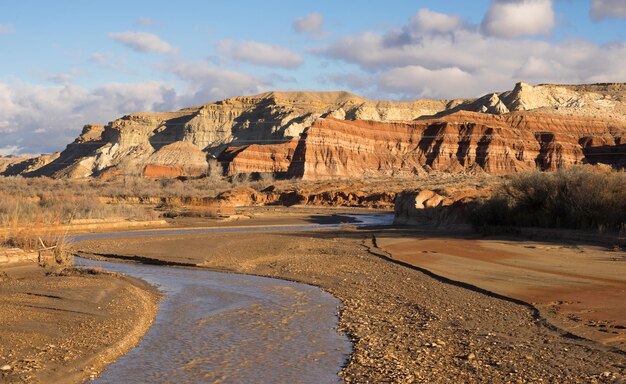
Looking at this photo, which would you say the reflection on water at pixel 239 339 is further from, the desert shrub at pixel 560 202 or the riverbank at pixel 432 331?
the desert shrub at pixel 560 202

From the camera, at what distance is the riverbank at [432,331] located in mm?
7797

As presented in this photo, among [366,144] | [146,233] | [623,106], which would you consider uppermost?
[623,106]

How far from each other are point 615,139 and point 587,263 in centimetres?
8744

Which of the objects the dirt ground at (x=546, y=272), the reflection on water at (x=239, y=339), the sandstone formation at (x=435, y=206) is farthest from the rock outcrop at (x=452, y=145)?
the reflection on water at (x=239, y=339)

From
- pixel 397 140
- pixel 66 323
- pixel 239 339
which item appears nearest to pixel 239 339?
pixel 239 339

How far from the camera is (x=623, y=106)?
11388cm

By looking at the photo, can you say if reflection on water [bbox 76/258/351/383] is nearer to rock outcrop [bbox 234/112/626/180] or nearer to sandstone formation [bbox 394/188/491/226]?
sandstone formation [bbox 394/188/491/226]

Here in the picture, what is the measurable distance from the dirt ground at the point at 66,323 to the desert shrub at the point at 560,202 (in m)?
16.6

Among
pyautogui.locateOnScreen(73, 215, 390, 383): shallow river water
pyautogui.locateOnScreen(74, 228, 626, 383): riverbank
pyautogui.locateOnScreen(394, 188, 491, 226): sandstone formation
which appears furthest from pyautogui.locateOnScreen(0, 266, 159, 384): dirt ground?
pyautogui.locateOnScreen(394, 188, 491, 226): sandstone formation

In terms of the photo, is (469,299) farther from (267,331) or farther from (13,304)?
(13,304)

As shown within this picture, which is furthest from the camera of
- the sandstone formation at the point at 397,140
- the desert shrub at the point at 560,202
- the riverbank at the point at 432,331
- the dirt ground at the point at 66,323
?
the sandstone formation at the point at 397,140

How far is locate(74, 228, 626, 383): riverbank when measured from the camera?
7.80 meters

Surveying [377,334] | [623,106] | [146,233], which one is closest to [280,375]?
[377,334]

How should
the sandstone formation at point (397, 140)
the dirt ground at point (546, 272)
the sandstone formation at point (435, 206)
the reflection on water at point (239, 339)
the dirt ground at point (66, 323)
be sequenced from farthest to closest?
the sandstone formation at point (397, 140)
the sandstone formation at point (435, 206)
the dirt ground at point (546, 272)
the reflection on water at point (239, 339)
the dirt ground at point (66, 323)
